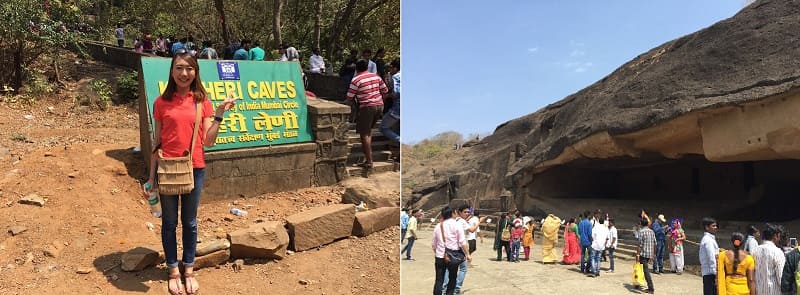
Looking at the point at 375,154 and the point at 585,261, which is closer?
the point at 375,154

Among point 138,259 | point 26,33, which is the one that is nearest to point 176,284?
point 138,259

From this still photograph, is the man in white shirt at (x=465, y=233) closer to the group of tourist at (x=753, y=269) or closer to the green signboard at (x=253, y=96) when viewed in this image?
the green signboard at (x=253, y=96)

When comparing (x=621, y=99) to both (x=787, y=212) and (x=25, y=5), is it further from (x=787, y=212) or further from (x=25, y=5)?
(x=25, y=5)

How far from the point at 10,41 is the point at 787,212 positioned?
16.5 metres

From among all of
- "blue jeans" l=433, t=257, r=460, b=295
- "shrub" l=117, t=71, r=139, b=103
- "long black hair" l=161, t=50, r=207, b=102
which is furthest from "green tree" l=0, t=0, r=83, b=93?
"blue jeans" l=433, t=257, r=460, b=295

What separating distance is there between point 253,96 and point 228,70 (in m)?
0.39

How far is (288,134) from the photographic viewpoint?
238 inches

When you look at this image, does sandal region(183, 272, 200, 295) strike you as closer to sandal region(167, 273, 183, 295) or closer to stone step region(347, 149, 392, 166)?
sandal region(167, 273, 183, 295)

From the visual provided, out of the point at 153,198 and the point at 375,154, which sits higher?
the point at 375,154

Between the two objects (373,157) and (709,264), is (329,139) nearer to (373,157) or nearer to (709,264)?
(373,157)

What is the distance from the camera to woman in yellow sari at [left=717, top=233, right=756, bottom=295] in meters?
4.61

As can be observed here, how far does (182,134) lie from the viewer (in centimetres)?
332

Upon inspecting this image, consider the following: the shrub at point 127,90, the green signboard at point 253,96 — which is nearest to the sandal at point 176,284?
the green signboard at point 253,96

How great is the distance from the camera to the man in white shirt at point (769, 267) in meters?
4.61
